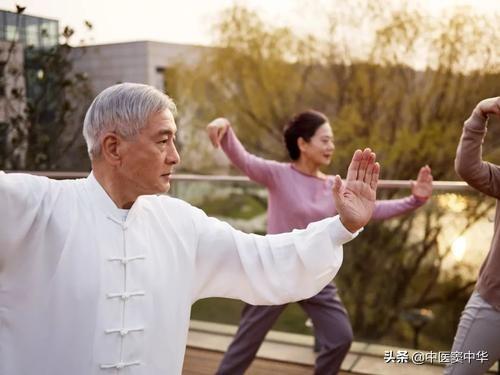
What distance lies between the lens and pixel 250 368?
3.49 meters

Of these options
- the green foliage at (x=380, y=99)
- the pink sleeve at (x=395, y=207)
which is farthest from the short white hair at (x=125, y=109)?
the green foliage at (x=380, y=99)

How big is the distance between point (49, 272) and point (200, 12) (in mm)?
11258

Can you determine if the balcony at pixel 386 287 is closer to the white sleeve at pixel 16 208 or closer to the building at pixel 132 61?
the white sleeve at pixel 16 208

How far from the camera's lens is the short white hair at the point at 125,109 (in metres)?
1.56

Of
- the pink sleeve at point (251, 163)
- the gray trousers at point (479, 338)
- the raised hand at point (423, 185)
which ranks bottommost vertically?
the gray trousers at point (479, 338)

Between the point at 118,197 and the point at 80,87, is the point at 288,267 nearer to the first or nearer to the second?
the point at 118,197

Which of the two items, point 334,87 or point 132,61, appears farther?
point 132,61

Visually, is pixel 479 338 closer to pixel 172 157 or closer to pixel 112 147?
pixel 172 157

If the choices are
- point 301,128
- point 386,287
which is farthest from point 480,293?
point 386,287

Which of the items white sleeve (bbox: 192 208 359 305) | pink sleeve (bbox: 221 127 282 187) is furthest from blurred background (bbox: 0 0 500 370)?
white sleeve (bbox: 192 208 359 305)

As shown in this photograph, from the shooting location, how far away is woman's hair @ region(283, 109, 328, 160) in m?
3.05

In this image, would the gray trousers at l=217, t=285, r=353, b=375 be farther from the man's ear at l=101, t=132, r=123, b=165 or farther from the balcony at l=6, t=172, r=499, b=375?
the man's ear at l=101, t=132, r=123, b=165

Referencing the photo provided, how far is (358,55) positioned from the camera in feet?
36.3

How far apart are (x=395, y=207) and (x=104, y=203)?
70.8 inches
